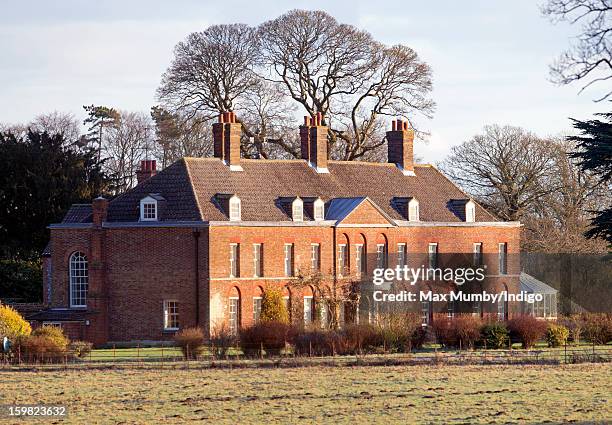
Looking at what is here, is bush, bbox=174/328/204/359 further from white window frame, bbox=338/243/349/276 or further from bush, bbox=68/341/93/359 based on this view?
white window frame, bbox=338/243/349/276

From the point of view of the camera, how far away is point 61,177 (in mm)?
70500

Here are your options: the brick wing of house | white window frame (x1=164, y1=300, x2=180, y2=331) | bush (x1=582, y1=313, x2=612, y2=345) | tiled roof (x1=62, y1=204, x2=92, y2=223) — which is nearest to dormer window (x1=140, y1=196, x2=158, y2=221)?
the brick wing of house

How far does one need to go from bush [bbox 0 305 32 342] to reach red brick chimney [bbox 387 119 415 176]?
25630 mm

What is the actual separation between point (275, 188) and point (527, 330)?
1465 cm

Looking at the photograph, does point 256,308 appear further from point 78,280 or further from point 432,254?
point 432,254

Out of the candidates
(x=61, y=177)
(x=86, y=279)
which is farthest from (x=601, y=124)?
(x=61, y=177)

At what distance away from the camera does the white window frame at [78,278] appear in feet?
194

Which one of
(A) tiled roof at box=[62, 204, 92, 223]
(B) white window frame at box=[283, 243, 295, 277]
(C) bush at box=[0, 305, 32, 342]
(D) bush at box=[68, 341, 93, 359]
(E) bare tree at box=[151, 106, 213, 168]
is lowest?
(D) bush at box=[68, 341, 93, 359]

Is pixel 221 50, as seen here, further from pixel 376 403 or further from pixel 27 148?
pixel 376 403

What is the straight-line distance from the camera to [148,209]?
192 ft

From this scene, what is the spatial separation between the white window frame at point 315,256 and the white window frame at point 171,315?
711 centimetres

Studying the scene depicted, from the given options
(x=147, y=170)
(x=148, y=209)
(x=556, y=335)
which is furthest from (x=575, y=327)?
(x=147, y=170)

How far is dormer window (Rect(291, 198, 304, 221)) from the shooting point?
6131 cm

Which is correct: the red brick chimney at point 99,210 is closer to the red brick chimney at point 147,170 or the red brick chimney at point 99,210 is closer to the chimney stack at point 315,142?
the red brick chimney at point 147,170
